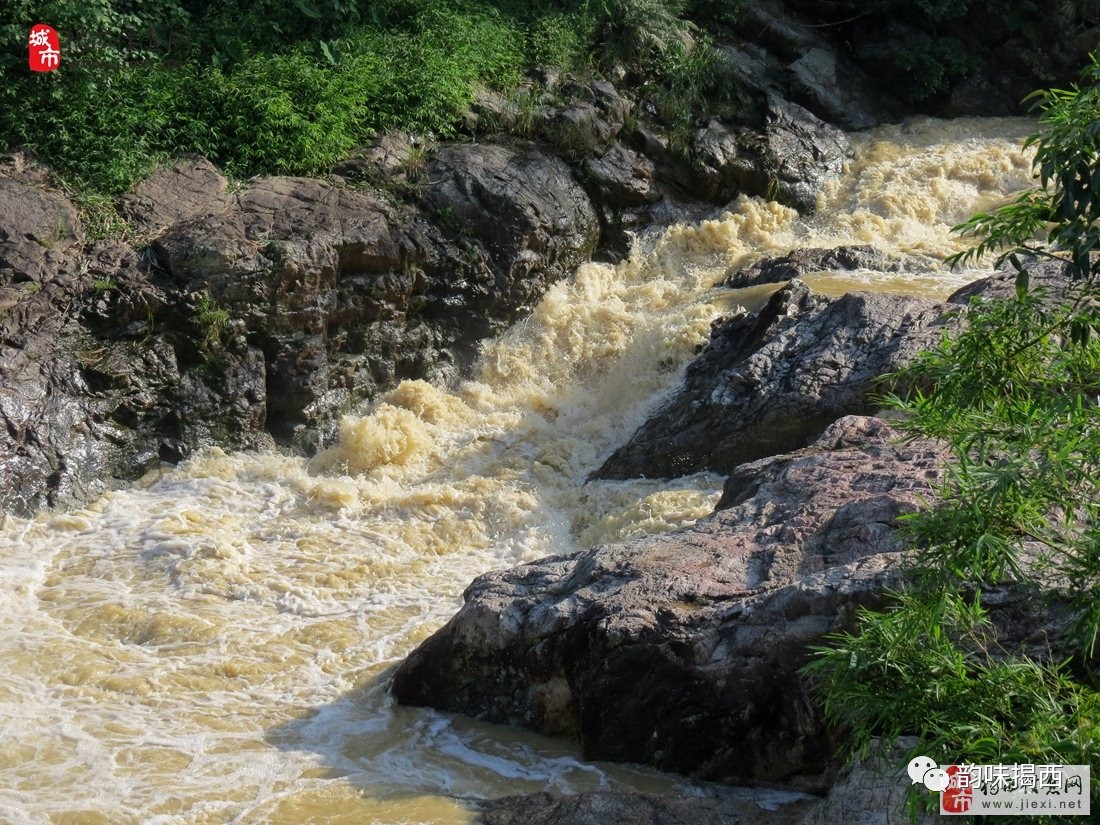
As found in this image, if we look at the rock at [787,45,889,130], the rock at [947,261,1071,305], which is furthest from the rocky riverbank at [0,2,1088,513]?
the rock at [787,45,889,130]

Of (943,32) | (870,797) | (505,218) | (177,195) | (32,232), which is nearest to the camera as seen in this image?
(870,797)

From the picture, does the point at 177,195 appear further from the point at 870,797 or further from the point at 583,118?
the point at 870,797

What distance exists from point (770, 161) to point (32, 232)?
26.8ft

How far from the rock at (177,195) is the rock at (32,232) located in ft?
1.69

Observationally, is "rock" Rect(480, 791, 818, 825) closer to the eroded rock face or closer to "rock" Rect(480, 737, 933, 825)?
"rock" Rect(480, 737, 933, 825)

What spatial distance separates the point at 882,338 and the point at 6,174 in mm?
7289

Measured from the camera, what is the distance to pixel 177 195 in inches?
393

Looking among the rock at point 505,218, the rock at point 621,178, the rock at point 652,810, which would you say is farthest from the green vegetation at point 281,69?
the rock at point 652,810

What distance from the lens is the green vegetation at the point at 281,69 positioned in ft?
33.0

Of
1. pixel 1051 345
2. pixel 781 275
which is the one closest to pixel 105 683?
pixel 1051 345

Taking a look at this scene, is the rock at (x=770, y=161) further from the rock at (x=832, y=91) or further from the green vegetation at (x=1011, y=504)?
the green vegetation at (x=1011, y=504)

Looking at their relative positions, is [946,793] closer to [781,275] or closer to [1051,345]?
[1051,345]

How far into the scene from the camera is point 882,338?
331 inches

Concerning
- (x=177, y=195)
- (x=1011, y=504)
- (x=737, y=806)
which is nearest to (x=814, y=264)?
(x=177, y=195)
